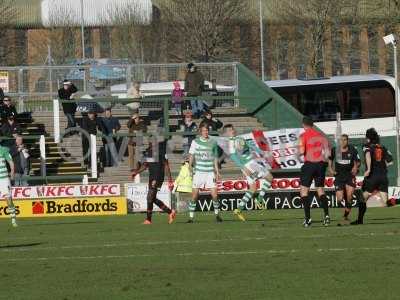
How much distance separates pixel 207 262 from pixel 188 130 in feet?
68.9

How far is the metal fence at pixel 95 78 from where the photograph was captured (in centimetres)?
3822

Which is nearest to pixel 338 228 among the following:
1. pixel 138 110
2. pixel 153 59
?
pixel 138 110

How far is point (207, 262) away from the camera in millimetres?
15281

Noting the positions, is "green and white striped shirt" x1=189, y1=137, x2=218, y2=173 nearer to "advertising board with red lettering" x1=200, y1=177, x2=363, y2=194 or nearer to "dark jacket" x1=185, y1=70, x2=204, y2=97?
"advertising board with red lettering" x1=200, y1=177, x2=363, y2=194

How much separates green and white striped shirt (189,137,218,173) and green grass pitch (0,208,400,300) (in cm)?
257

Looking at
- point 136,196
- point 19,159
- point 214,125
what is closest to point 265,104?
point 214,125

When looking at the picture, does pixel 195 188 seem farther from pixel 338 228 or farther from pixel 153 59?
pixel 153 59

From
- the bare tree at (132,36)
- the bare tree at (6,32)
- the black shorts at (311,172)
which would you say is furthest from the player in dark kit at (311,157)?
the bare tree at (6,32)

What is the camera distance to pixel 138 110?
3734 cm

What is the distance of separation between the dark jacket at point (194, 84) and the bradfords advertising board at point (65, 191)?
20.1ft

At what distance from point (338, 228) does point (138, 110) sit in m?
17.5

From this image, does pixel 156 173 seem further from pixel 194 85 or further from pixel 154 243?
pixel 194 85

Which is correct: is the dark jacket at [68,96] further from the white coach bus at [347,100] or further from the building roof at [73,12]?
the building roof at [73,12]

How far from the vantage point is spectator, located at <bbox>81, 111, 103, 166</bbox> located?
35.4 m
